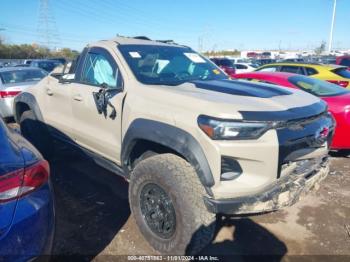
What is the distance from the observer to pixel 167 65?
3.69 m

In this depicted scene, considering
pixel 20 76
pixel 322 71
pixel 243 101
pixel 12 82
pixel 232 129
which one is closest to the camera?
A: pixel 232 129

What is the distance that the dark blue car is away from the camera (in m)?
1.83

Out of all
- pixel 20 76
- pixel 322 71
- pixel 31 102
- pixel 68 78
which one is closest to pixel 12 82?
pixel 20 76

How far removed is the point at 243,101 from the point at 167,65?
1301 millimetres

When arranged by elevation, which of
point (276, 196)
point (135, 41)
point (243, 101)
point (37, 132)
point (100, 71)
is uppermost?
point (135, 41)

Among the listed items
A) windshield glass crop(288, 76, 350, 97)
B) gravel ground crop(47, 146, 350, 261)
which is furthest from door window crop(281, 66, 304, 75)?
gravel ground crop(47, 146, 350, 261)

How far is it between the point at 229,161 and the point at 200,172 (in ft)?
0.77

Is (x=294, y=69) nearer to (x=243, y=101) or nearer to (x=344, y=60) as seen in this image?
(x=344, y=60)

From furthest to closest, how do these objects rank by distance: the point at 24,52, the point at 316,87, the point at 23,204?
the point at 24,52
the point at 316,87
the point at 23,204

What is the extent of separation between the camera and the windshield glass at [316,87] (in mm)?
5289

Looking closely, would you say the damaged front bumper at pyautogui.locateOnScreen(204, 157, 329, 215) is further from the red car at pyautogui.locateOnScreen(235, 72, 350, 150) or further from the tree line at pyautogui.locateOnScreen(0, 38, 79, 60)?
the tree line at pyautogui.locateOnScreen(0, 38, 79, 60)

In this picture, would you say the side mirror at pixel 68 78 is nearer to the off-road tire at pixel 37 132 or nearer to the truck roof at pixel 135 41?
the truck roof at pixel 135 41

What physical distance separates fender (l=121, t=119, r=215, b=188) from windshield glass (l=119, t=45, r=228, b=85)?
0.55 m

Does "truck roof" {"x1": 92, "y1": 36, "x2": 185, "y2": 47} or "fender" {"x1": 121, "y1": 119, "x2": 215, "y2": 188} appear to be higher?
"truck roof" {"x1": 92, "y1": 36, "x2": 185, "y2": 47}
